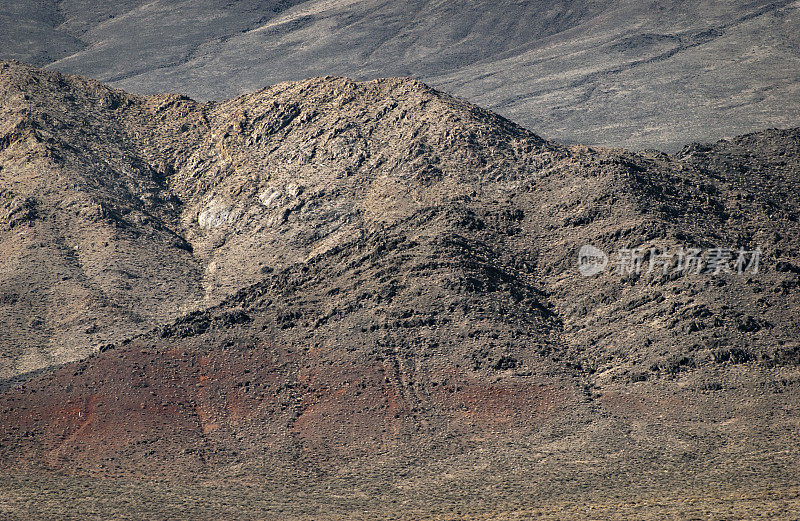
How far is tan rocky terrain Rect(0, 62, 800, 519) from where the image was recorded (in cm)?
4106

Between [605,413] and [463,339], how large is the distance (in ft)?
28.5

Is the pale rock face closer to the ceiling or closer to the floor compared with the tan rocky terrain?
closer to the ceiling

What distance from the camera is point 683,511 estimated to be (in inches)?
1377

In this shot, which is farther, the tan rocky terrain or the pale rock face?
the pale rock face

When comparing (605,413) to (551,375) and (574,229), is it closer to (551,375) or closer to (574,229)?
(551,375)

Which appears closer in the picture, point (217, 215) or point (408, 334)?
point (408, 334)

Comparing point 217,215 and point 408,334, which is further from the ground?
point 217,215

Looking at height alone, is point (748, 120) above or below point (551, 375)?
below

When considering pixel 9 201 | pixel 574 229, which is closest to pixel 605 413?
pixel 574 229

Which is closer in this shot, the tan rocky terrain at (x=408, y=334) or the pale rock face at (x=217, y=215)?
the tan rocky terrain at (x=408, y=334)

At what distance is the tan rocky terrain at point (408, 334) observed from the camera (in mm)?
41062

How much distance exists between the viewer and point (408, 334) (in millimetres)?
51250

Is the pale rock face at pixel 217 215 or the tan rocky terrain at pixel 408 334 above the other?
the pale rock face at pixel 217 215

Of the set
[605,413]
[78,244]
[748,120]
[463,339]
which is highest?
[78,244]
